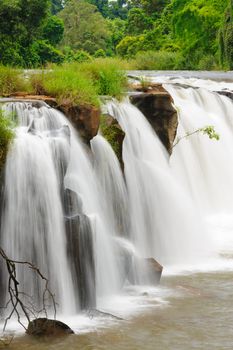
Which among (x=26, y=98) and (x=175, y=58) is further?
(x=175, y=58)

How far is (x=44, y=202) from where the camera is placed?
867cm

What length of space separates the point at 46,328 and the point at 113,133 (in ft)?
14.3

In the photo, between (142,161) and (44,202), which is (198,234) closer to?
(142,161)

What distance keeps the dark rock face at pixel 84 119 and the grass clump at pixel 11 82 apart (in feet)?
4.16

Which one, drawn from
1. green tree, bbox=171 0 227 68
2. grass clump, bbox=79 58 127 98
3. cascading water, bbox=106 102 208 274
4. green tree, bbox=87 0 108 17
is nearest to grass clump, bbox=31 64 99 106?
grass clump, bbox=79 58 127 98

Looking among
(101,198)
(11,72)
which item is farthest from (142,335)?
(11,72)

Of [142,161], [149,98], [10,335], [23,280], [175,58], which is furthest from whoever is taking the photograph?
[175,58]

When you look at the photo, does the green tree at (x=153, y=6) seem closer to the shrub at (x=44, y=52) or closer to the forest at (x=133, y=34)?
the forest at (x=133, y=34)

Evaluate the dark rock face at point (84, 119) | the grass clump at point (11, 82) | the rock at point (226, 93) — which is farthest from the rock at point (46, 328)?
the rock at point (226, 93)

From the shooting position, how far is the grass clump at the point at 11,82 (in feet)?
36.9

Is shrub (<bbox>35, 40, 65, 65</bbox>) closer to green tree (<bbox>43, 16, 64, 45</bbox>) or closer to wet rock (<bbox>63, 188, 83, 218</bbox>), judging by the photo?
green tree (<bbox>43, 16, 64, 45</bbox>)

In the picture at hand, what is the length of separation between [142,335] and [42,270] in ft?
5.05

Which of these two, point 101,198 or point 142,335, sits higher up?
point 101,198

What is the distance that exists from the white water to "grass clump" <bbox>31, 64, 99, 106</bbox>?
23.8 inches
